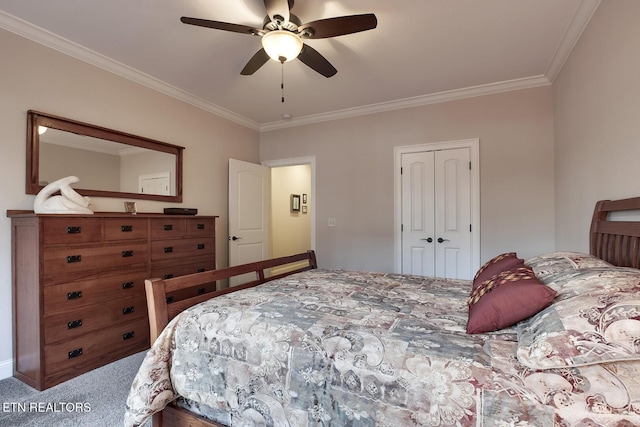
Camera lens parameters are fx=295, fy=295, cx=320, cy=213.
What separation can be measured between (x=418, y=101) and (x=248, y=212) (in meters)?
2.82

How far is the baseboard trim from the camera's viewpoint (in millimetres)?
2232

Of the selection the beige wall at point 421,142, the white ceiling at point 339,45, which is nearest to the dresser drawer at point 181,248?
the beige wall at point 421,142

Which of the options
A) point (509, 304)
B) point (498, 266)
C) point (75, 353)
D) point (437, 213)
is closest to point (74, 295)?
point (75, 353)

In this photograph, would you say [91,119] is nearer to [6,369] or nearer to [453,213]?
[6,369]

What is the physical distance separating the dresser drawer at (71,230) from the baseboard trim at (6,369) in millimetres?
1036

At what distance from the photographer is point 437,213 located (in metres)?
3.70

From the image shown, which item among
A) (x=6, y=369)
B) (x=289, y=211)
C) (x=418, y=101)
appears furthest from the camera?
(x=289, y=211)

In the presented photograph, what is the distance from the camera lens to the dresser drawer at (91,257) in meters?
2.16

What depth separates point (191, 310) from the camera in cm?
157

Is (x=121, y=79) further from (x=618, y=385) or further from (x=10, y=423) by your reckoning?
(x=618, y=385)

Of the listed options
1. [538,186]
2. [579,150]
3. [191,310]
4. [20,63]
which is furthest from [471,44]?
[20,63]

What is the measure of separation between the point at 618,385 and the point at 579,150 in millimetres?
2276

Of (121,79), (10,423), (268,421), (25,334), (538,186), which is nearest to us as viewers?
(268,421)

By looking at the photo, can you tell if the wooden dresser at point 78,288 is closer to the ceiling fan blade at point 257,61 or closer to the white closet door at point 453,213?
the ceiling fan blade at point 257,61
